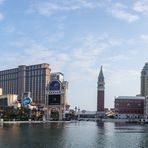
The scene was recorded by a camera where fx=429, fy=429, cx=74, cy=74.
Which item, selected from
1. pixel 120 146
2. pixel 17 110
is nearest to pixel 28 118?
pixel 17 110

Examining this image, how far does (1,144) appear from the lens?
5569 cm

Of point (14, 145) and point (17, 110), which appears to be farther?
point (17, 110)

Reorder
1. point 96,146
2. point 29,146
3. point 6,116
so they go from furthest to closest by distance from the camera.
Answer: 1. point 6,116
2. point 96,146
3. point 29,146

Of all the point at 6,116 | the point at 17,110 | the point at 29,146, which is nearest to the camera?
the point at 29,146

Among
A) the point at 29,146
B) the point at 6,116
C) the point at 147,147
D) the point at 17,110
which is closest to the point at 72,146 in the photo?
the point at 29,146

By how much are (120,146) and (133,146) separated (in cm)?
183

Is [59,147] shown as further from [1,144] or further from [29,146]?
[1,144]

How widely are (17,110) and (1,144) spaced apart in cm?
14033

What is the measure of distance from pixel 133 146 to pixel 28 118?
134 metres

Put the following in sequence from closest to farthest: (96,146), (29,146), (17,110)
Answer: 1. (29,146)
2. (96,146)
3. (17,110)

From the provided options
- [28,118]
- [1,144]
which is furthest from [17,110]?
[1,144]

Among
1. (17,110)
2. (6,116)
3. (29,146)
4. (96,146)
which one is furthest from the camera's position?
(17,110)

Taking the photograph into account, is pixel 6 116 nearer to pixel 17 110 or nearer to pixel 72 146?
pixel 17 110

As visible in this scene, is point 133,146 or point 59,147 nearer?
point 59,147
